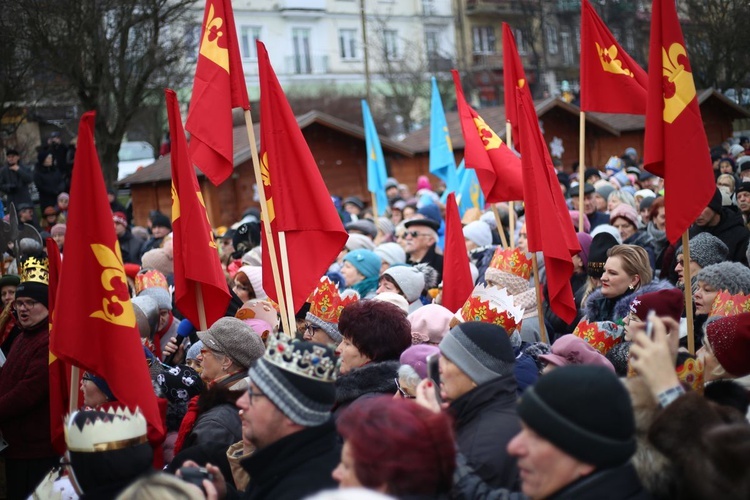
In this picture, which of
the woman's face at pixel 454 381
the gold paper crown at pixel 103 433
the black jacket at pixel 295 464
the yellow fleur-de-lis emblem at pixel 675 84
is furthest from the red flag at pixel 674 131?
the gold paper crown at pixel 103 433

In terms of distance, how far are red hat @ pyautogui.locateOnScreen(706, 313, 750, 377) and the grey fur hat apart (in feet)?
5.90

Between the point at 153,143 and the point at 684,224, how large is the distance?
2793 cm

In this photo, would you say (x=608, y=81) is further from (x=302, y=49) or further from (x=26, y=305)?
(x=302, y=49)

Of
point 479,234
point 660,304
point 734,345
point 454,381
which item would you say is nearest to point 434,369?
point 454,381

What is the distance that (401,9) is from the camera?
161 feet

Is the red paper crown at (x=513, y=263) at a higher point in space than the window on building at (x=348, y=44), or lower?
lower

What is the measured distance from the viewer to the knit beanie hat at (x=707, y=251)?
25.1 ft

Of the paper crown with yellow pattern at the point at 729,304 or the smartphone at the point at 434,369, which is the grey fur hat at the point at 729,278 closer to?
the paper crown with yellow pattern at the point at 729,304

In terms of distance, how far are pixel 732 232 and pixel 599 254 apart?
5.60 feet

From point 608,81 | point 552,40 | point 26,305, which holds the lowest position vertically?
point 26,305

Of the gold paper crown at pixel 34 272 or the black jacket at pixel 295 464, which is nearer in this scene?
the black jacket at pixel 295 464

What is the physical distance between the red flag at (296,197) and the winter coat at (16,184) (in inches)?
434

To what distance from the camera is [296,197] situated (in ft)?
22.1

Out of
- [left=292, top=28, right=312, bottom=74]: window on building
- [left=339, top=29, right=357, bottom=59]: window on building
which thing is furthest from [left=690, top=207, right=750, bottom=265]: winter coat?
[left=339, top=29, right=357, bottom=59]: window on building
